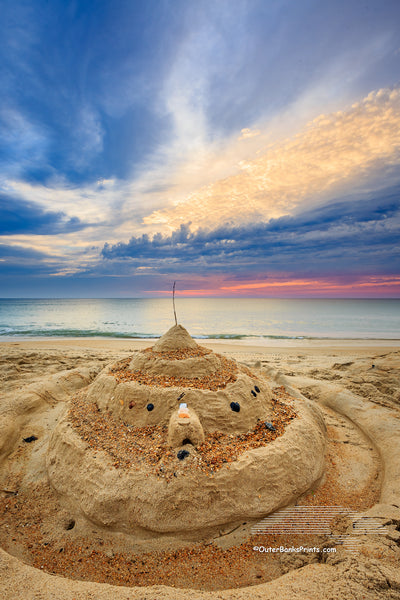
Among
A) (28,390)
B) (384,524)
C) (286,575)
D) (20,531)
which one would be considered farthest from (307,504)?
(28,390)

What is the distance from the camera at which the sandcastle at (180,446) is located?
342 centimetres

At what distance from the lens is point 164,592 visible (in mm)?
2652

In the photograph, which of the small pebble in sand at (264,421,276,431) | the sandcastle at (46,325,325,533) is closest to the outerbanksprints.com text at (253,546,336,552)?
the sandcastle at (46,325,325,533)

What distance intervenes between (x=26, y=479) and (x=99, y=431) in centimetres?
152

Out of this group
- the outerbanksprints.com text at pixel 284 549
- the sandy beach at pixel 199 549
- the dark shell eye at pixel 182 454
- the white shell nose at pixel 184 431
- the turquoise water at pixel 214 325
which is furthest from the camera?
the turquoise water at pixel 214 325

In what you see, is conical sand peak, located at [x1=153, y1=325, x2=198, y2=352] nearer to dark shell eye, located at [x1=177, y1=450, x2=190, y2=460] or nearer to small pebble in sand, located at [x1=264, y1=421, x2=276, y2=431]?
small pebble in sand, located at [x1=264, y1=421, x2=276, y2=431]

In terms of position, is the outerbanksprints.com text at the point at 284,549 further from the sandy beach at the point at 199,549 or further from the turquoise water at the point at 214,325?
the turquoise water at the point at 214,325

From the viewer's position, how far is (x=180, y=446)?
3.96 m

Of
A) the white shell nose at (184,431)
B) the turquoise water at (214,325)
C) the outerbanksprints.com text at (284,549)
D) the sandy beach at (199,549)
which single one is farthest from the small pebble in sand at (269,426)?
the turquoise water at (214,325)

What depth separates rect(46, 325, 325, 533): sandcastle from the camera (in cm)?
342

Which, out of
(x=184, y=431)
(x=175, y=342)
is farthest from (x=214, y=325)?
(x=184, y=431)

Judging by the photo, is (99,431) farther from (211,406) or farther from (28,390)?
(28,390)

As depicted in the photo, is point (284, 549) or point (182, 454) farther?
point (182, 454)

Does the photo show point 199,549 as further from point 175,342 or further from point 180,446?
point 175,342
